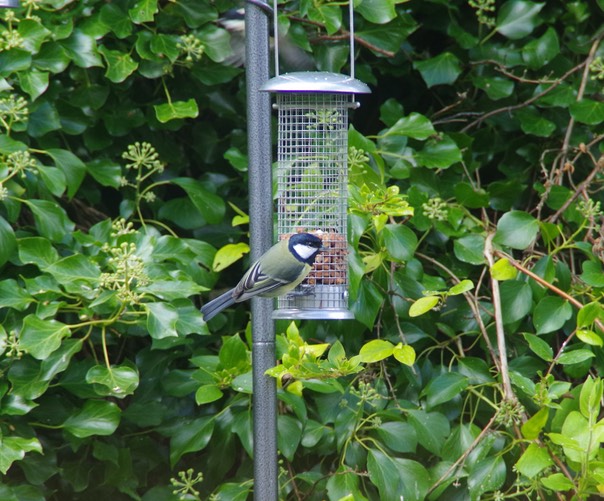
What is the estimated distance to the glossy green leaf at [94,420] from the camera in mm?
2477

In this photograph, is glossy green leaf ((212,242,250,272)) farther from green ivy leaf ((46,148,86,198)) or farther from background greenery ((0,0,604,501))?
green ivy leaf ((46,148,86,198))

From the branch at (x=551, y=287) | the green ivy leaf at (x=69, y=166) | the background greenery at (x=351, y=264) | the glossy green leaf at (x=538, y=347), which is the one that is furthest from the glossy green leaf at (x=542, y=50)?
the green ivy leaf at (x=69, y=166)

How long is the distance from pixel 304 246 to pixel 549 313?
83 cm

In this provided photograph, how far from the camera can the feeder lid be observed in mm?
2010

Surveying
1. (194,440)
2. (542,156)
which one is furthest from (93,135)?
(542,156)

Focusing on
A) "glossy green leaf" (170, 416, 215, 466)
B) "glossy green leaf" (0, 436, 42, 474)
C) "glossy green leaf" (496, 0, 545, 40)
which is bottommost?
"glossy green leaf" (170, 416, 215, 466)

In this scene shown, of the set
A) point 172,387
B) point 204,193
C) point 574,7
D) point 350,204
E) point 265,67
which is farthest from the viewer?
point 574,7

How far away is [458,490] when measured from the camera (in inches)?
104

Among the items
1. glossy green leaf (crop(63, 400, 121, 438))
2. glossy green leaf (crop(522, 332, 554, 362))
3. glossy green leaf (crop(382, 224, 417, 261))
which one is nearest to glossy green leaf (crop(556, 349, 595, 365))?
glossy green leaf (crop(522, 332, 554, 362))

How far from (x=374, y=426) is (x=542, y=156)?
3.85 feet

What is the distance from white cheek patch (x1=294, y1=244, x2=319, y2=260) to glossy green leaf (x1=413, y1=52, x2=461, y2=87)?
3.79 feet

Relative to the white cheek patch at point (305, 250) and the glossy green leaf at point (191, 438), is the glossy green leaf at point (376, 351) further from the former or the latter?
the glossy green leaf at point (191, 438)

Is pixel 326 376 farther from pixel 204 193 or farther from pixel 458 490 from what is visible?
pixel 204 193

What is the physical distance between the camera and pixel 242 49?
3.04 meters
